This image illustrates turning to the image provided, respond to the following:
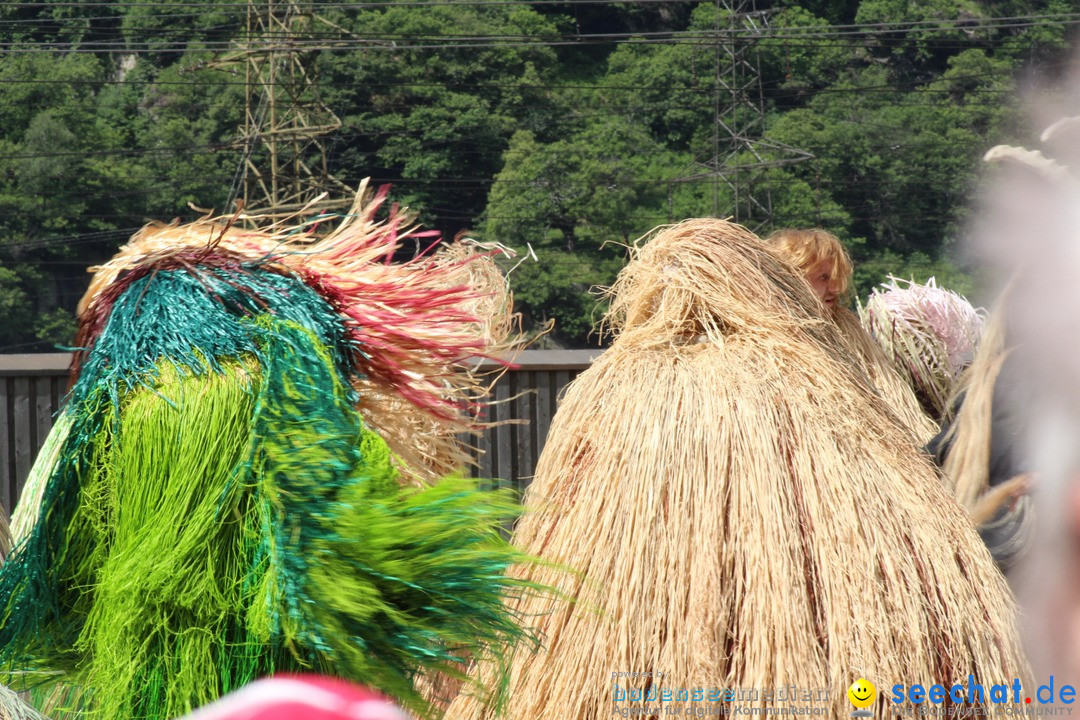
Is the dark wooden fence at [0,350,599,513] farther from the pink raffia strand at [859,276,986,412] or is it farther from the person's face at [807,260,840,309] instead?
the person's face at [807,260,840,309]

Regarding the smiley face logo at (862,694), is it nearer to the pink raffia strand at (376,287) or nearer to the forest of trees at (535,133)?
the pink raffia strand at (376,287)

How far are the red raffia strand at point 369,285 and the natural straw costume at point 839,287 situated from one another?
1109 mm

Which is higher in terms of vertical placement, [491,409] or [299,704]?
[299,704]


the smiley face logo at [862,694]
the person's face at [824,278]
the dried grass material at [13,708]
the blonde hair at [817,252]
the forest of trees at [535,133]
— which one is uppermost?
the forest of trees at [535,133]

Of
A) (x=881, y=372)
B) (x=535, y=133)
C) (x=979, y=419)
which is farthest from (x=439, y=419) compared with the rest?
(x=535, y=133)

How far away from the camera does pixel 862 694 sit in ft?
5.63

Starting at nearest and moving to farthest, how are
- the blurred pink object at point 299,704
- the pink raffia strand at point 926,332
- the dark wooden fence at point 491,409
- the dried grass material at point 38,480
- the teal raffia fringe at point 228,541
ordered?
the blurred pink object at point 299,704, the teal raffia fringe at point 228,541, the dried grass material at point 38,480, the pink raffia strand at point 926,332, the dark wooden fence at point 491,409

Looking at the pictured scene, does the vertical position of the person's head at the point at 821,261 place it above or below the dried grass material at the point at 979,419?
above

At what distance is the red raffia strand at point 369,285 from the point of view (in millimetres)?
1814

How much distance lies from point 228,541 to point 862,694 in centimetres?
100

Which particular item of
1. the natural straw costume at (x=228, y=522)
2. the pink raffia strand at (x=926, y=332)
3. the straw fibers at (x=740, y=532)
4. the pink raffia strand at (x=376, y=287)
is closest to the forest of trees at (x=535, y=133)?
the pink raffia strand at (x=926, y=332)

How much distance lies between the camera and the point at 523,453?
15.9ft

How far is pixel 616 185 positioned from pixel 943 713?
3272cm

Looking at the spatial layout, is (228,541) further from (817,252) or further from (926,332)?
(926,332)
